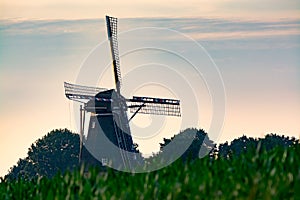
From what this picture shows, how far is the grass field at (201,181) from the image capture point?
487 inches

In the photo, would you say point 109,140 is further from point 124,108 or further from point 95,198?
point 95,198

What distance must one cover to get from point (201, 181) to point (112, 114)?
122 ft

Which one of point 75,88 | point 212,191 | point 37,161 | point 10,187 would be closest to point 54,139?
point 37,161

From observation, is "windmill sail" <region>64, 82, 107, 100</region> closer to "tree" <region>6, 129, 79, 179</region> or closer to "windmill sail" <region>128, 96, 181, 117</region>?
"windmill sail" <region>128, 96, 181, 117</region>

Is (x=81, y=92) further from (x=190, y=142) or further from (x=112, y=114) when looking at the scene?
(x=190, y=142)

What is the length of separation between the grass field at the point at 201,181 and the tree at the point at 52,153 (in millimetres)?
69533

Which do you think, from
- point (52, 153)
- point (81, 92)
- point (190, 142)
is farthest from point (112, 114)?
point (52, 153)

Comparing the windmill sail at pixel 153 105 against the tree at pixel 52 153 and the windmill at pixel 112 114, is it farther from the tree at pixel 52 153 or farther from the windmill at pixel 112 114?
the tree at pixel 52 153

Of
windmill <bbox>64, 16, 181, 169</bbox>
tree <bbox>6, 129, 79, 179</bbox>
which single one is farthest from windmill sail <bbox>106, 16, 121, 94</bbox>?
tree <bbox>6, 129, 79, 179</bbox>

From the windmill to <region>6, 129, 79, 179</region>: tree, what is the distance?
31.9 m

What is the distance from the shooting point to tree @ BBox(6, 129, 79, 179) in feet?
280

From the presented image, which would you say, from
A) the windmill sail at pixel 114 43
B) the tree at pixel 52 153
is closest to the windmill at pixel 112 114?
the windmill sail at pixel 114 43

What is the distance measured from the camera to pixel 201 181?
12945 mm

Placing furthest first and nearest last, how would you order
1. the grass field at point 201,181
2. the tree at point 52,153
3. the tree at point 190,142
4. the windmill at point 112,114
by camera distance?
the tree at point 52,153
the tree at point 190,142
the windmill at point 112,114
the grass field at point 201,181
